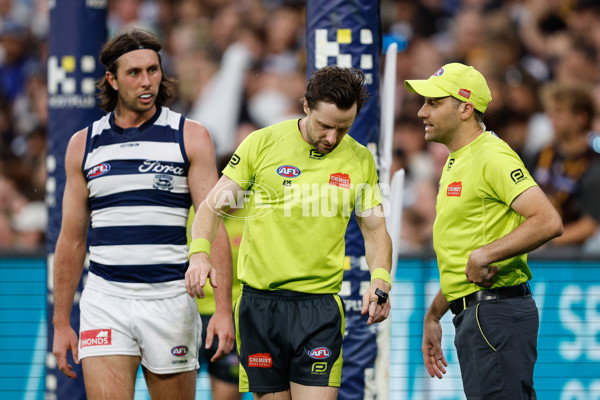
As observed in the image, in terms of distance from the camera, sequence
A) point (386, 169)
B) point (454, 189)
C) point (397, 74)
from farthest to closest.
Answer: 1. point (397, 74)
2. point (386, 169)
3. point (454, 189)

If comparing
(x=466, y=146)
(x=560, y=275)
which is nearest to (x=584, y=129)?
(x=560, y=275)

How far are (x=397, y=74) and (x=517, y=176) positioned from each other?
6984 millimetres

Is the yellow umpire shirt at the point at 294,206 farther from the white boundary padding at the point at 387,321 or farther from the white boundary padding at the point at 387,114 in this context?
the white boundary padding at the point at 387,114

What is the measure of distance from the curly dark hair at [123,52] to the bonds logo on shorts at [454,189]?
5.60ft

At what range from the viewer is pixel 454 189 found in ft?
15.9

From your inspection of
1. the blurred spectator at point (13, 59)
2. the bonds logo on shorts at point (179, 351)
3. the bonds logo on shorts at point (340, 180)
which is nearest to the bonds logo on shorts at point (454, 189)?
the bonds logo on shorts at point (340, 180)

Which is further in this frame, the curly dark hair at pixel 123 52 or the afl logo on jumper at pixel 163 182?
the curly dark hair at pixel 123 52

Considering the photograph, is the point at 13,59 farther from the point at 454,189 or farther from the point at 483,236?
the point at 483,236

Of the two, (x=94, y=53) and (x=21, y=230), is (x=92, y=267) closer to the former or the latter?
(x=94, y=53)

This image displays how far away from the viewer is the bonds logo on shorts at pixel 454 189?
4.83 meters

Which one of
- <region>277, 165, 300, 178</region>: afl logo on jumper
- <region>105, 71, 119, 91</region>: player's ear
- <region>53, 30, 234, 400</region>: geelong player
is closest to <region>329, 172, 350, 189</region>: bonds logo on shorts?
<region>277, 165, 300, 178</region>: afl logo on jumper

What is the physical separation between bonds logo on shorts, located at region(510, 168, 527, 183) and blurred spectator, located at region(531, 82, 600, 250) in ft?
13.9

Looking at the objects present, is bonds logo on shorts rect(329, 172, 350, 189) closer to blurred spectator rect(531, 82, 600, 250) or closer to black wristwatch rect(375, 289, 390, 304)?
black wristwatch rect(375, 289, 390, 304)

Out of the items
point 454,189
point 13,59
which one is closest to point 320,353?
point 454,189
